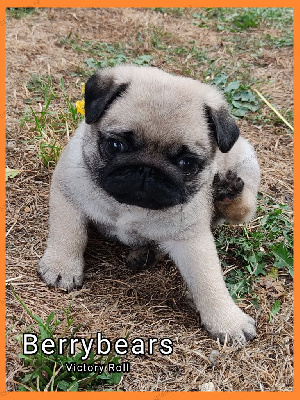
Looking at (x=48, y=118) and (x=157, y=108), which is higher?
(x=157, y=108)

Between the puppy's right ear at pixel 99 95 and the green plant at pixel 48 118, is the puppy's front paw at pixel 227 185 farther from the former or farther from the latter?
the green plant at pixel 48 118

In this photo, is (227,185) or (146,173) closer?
(146,173)

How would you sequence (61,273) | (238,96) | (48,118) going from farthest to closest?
1. (238,96)
2. (48,118)
3. (61,273)

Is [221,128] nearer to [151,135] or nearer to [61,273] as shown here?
[151,135]

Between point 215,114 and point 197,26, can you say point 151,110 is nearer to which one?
point 215,114

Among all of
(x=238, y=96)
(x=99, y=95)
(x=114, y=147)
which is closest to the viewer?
(x=114, y=147)

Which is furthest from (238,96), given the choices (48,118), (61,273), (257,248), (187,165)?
(61,273)

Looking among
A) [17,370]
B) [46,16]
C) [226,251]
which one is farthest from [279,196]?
[46,16]

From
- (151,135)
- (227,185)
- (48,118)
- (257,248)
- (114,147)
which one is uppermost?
(151,135)
